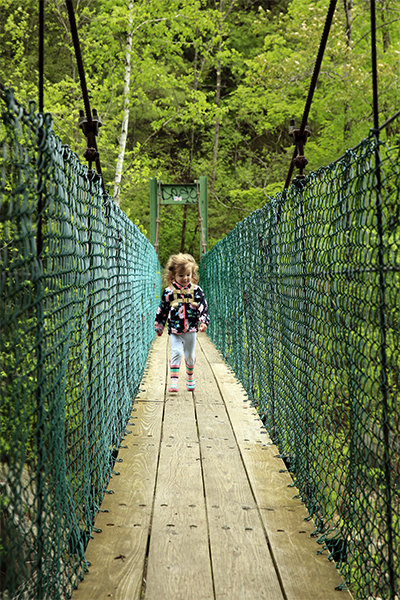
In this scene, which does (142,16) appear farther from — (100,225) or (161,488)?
(161,488)

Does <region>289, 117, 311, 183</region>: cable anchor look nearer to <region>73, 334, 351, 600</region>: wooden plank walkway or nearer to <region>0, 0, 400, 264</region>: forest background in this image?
<region>73, 334, 351, 600</region>: wooden plank walkway

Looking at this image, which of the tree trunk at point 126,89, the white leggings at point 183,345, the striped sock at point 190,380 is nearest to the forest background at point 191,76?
the tree trunk at point 126,89

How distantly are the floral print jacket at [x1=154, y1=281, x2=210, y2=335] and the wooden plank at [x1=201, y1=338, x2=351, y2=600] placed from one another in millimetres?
1365

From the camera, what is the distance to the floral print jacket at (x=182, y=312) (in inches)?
201

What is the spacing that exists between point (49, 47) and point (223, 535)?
18.1 metres

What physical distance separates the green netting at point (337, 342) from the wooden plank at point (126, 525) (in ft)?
2.27

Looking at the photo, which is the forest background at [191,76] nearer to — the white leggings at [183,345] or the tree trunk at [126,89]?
the tree trunk at [126,89]

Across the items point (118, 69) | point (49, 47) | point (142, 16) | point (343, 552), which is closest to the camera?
point (343, 552)

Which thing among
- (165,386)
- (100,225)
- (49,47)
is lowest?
(165,386)

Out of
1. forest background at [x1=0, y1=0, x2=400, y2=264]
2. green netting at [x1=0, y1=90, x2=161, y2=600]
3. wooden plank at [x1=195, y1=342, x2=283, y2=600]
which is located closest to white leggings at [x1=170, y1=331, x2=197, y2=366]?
wooden plank at [x1=195, y1=342, x2=283, y2=600]

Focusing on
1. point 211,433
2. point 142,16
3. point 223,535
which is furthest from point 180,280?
point 142,16

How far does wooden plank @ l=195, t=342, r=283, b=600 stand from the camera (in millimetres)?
1868

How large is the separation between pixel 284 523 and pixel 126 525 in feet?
2.09

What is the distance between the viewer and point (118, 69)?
13.3 metres
